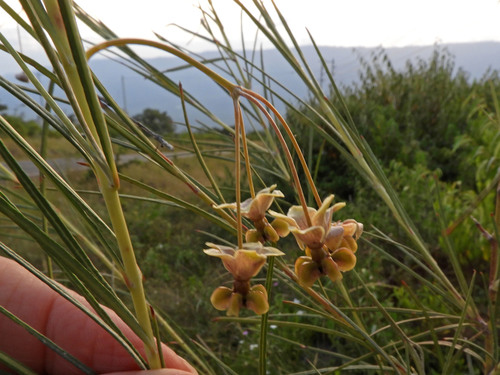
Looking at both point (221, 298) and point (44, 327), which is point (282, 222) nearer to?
point (221, 298)

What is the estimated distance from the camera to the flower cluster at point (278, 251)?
0.22m

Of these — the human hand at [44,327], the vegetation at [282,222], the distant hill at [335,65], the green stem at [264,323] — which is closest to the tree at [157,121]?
the vegetation at [282,222]

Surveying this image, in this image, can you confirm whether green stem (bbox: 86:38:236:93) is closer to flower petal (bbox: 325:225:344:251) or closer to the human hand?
flower petal (bbox: 325:225:344:251)

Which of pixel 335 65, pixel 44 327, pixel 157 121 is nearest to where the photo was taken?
pixel 44 327

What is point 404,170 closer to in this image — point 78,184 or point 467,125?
point 467,125

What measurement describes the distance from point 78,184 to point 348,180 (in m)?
1.62

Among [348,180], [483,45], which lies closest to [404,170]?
[348,180]

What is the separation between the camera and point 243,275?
0.22 m

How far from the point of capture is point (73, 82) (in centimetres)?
23

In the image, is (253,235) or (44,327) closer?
(253,235)

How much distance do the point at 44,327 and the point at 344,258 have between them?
30 cm

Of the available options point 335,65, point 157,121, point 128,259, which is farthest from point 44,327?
point 335,65

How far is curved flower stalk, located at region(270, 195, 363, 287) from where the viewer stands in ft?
0.76

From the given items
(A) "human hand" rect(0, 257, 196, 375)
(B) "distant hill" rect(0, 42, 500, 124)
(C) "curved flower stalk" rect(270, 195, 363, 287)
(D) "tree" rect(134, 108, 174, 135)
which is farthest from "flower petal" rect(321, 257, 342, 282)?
(B) "distant hill" rect(0, 42, 500, 124)
